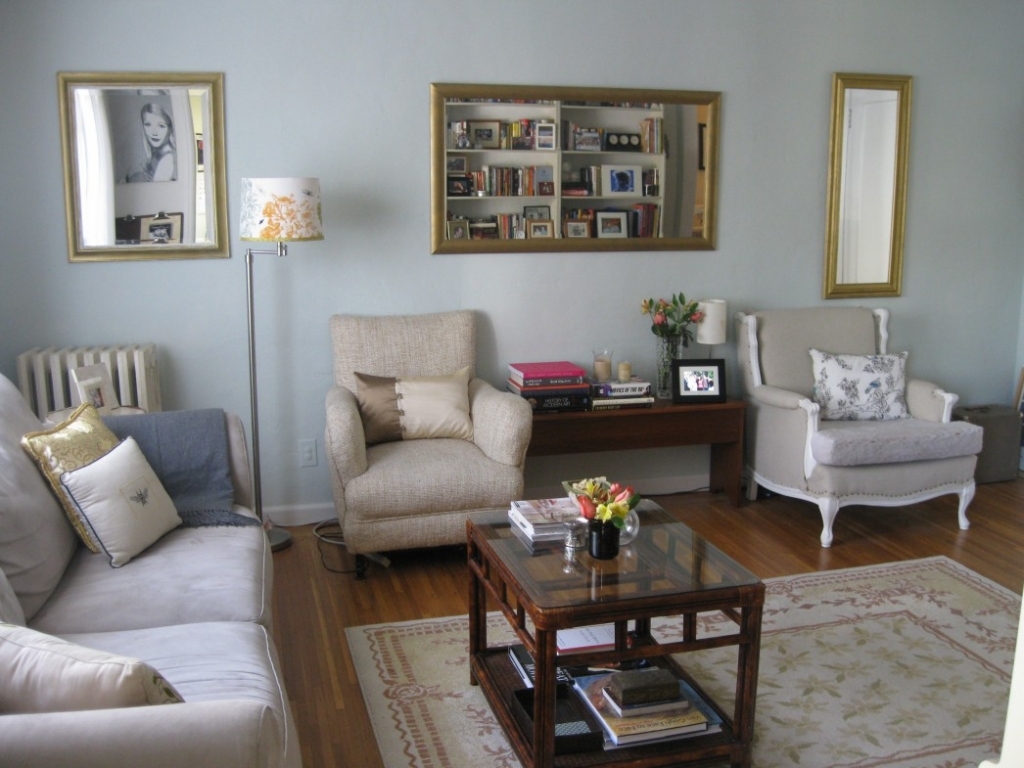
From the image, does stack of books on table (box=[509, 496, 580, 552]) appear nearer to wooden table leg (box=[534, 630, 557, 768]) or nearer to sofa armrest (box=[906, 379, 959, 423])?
wooden table leg (box=[534, 630, 557, 768])

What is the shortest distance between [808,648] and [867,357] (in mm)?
1785

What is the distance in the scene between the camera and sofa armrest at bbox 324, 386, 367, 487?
350 cm

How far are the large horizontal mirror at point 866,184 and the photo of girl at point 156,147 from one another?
2975mm

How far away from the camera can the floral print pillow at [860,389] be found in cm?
433

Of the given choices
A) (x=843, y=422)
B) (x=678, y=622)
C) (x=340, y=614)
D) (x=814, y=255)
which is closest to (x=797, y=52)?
(x=814, y=255)

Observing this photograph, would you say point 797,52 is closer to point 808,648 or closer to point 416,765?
point 808,648

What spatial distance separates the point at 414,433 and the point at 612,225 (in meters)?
1.34

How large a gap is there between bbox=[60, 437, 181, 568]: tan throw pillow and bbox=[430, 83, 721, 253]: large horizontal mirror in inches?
72.4

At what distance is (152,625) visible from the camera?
2336 millimetres

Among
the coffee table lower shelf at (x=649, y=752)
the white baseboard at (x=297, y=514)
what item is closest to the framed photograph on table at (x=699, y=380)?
the white baseboard at (x=297, y=514)

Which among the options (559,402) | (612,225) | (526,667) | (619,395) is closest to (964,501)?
(619,395)

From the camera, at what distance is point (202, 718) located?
152 cm

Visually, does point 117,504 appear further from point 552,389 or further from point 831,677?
point 831,677

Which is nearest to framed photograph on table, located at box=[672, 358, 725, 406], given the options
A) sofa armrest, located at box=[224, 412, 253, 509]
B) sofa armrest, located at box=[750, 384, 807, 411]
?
sofa armrest, located at box=[750, 384, 807, 411]
